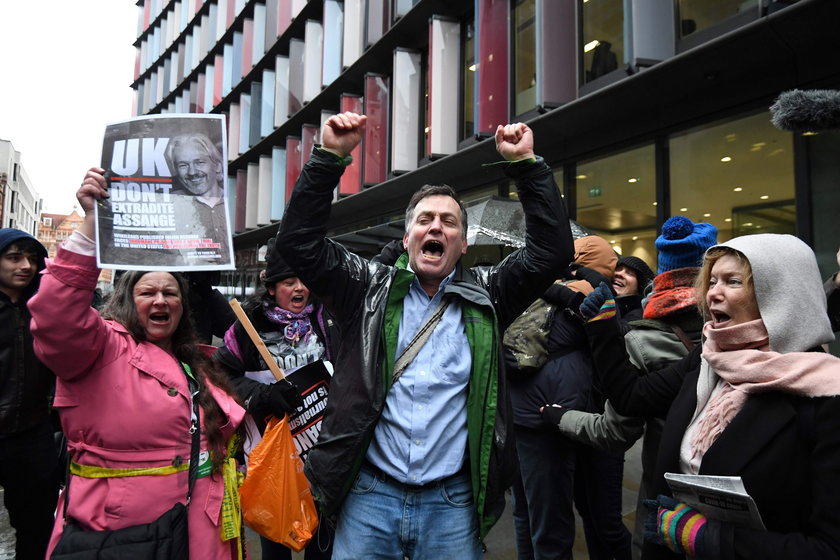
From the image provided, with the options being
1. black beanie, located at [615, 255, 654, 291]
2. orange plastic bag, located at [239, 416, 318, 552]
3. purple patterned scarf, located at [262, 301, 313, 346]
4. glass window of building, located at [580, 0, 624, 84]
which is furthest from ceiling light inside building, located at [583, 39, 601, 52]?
orange plastic bag, located at [239, 416, 318, 552]

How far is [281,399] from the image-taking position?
2812 mm

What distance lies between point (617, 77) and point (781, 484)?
6.76 m

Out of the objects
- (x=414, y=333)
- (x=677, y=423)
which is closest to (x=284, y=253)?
(x=414, y=333)

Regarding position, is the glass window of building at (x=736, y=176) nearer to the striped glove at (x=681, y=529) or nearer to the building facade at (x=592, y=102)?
the building facade at (x=592, y=102)

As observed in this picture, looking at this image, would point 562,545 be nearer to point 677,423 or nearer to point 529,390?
point 529,390

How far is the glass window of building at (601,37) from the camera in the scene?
757 cm

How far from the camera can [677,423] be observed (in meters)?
1.80

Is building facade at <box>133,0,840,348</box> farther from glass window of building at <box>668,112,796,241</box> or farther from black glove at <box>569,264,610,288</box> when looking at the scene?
black glove at <box>569,264,610,288</box>

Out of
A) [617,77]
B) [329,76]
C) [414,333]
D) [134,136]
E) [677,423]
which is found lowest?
[677,423]

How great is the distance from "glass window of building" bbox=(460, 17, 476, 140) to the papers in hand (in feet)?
32.1

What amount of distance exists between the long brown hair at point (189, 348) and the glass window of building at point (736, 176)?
6117mm

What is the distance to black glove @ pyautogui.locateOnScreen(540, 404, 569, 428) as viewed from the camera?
9.62ft

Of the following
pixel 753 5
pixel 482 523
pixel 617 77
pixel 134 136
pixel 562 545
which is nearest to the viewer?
pixel 482 523

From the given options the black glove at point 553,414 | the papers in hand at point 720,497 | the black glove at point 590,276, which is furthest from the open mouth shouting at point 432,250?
the black glove at point 590,276
